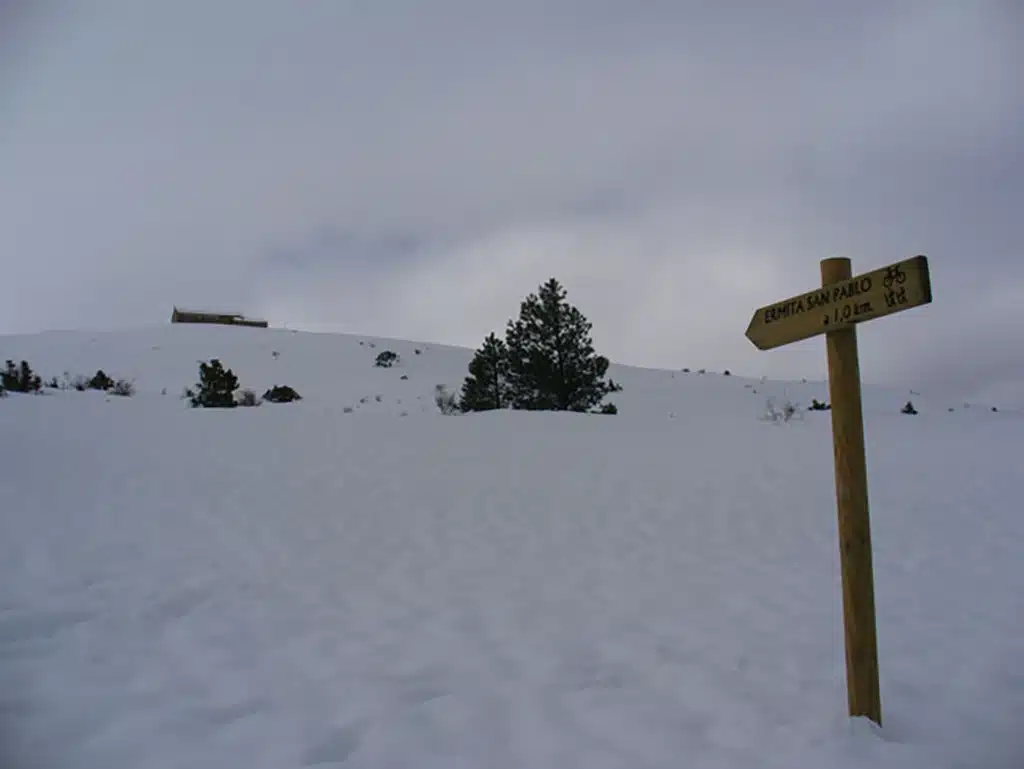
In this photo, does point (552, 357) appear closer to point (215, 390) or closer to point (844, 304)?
point (215, 390)

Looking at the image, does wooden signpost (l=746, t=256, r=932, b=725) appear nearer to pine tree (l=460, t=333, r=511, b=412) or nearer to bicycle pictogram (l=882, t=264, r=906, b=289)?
bicycle pictogram (l=882, t=264, r=906, b=289)

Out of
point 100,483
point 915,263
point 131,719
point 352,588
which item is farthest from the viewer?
point 100,483

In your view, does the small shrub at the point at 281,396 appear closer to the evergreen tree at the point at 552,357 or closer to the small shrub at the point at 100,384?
the small shrub at the point at 100,384

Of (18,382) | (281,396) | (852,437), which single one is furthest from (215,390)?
(852,437)

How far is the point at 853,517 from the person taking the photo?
3418 mm

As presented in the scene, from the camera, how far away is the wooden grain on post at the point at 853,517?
11.0 ft

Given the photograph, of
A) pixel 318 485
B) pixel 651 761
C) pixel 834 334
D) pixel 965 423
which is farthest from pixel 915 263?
pixel 965 423

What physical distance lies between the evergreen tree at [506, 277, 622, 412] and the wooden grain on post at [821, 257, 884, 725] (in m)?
13.7

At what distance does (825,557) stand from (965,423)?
12283 mm

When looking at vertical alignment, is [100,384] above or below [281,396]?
above

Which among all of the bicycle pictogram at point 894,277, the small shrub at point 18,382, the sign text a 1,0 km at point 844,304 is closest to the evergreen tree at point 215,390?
the small shrub at point 18,382

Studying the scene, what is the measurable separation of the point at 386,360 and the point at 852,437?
31907mm

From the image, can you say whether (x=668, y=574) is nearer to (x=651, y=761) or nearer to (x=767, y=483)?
(x=651, y=761)

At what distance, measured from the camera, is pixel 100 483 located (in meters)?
7.44
